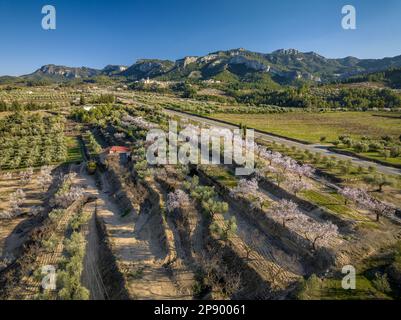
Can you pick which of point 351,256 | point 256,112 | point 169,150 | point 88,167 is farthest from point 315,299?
point 256,112

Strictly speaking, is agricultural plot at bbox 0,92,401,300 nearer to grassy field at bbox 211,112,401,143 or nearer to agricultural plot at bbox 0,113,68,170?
agricultural plot at bbox 0,113,68,170

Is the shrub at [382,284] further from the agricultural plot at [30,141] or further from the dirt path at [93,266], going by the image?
the agricultural plot at [30,141]

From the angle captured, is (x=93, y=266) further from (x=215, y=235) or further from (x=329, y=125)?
(x=329, y=125)

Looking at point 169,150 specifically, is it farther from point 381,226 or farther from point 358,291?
point 358,291

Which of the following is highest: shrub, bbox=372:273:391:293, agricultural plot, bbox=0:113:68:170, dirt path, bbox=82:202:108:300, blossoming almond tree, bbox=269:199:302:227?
agricultural plot, bbox=0:113:68:170

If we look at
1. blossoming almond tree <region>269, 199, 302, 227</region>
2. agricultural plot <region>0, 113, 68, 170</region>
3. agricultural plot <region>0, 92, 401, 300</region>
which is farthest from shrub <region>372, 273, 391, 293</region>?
agricultural plot <region>0, 113, 68, 170</region>

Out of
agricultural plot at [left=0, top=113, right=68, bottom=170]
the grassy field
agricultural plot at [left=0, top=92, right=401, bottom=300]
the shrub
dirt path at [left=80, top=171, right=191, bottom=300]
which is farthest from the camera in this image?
the grassy field

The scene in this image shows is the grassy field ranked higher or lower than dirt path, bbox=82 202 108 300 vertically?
higher
